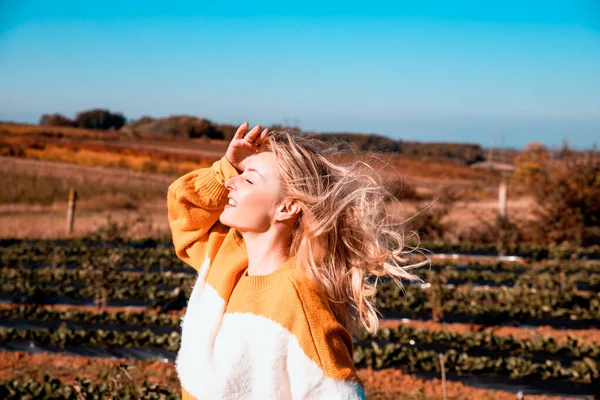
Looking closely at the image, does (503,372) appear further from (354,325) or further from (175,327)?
(354,325)

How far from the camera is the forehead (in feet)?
7.42

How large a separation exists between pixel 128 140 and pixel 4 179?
18.4 metres

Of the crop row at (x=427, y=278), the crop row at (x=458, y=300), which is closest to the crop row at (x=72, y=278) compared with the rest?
the crop row at (x=427, y=278)

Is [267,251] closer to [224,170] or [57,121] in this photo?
[224,170]

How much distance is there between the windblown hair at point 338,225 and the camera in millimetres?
2160

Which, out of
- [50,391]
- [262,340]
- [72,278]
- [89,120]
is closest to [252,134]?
[262,340]


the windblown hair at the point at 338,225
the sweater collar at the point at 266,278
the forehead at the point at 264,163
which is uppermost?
the forehead at the point at 264,163

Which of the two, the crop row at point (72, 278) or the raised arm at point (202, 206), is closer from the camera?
the raised arm at point (202, 206)

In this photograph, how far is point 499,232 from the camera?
52.6ft

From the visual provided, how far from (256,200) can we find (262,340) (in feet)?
1.57

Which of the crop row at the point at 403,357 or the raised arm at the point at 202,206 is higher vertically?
the raised arm at the point at 202,206

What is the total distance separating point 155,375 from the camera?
6477mm

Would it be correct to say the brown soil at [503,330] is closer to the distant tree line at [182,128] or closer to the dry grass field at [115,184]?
the dry grass field at [115,184]

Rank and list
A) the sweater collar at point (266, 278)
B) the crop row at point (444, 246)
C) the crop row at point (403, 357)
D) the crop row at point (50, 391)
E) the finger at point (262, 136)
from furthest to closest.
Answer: the crop row at point (444, 246), the crop row at point (403, 357), the crop row at point (50, 391), the finger at point (262, 136), the sweater collar at point (266, 278)
